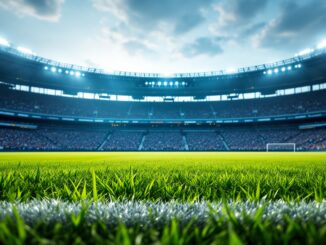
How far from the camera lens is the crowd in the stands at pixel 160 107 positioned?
48.9 meters

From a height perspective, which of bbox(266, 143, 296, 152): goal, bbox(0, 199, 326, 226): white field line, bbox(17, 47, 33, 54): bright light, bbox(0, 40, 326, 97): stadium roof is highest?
bbox(17, 47, 33, 54): bright light

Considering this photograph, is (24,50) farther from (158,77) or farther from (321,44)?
(321,44)

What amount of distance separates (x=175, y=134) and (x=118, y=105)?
17.7 metres

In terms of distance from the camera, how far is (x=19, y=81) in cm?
4981

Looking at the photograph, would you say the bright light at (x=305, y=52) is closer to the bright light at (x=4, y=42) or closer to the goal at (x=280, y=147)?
the goal at (x=280, y=147)

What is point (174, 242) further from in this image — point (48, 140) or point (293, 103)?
point (293, 103)

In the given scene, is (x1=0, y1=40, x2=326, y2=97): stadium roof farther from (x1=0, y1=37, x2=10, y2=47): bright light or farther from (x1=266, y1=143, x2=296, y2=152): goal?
(x1=266, y1=143, x2=296, y2=152): goal

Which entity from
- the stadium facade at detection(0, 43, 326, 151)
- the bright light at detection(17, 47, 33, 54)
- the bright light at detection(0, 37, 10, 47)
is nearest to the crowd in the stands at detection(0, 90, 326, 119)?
the stadium facade at detection(0, 43, 326, 151)

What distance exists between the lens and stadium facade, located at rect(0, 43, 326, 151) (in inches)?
1748

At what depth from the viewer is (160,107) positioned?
60781 millimetres

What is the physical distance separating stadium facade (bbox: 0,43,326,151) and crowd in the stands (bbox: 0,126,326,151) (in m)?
0.18

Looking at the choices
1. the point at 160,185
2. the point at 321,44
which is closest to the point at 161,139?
the point at 321,44

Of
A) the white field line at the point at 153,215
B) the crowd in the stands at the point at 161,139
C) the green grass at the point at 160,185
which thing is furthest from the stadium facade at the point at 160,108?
the white field line at the point at 153,215

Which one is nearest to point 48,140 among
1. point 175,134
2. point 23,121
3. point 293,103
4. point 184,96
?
point 23,121
